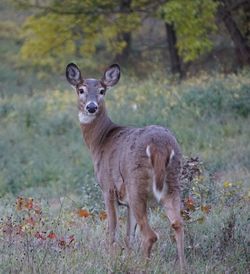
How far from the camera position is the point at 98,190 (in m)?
10.3

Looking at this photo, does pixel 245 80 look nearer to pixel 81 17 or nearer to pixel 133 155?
pixel 81 17

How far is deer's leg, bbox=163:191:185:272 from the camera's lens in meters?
6.55

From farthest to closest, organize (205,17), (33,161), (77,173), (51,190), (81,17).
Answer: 1. (81,17)
2. (205,17)
3. (33,161)
4. (77,173)
5. (51,190)

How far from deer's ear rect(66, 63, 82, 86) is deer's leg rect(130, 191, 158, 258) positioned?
76.9 inches

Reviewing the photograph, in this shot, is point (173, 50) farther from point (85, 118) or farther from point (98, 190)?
point (85, 118)

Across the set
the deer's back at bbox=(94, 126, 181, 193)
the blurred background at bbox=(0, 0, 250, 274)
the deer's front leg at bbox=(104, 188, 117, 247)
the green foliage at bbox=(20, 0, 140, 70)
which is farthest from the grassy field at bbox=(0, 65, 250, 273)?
the green foliage at bbox=(20, 0, 140, 70)

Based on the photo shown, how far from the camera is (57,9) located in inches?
990

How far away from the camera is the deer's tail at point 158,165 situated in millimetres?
6527

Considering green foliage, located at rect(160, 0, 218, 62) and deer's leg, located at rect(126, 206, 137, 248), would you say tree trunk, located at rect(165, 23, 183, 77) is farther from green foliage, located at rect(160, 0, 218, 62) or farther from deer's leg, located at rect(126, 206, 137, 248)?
deer's leg, located at rect(126, 206, 137, 248)

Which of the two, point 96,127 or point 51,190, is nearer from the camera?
point 96,127

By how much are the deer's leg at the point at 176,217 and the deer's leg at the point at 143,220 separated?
18cm

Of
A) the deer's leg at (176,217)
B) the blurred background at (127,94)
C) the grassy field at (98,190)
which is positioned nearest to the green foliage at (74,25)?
the blurred background at (127,94)

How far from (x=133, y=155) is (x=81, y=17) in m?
18.6

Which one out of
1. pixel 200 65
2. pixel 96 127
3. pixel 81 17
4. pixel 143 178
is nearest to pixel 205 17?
pixel 81 17
